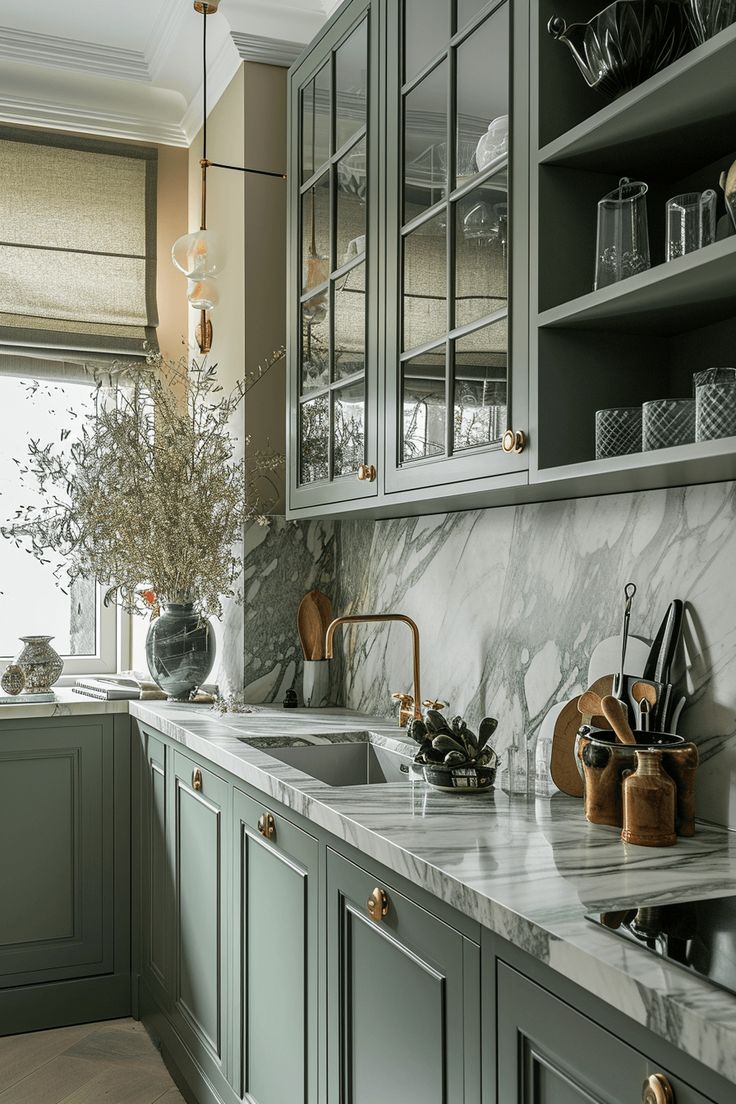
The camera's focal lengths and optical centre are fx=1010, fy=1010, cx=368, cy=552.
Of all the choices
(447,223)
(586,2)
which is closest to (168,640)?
(447,223)

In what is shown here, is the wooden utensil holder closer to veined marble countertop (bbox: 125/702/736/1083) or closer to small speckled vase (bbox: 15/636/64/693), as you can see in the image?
veined marble countertop (bbox: 125/702/736/1083)

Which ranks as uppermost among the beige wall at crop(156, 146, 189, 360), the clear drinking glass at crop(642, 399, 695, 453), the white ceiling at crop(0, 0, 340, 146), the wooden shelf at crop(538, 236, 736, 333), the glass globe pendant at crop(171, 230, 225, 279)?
the white ceiling at crop(0, 0, 340, 146)

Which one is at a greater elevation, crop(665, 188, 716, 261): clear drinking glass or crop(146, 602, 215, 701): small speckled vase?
crop(665, 188, 716, 261): clear drinking glass

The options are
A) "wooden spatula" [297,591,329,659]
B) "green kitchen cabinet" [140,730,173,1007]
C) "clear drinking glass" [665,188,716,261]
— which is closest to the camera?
"clear drinking glass" [665,188,716,261]

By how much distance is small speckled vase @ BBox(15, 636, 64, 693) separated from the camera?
10.5 feet

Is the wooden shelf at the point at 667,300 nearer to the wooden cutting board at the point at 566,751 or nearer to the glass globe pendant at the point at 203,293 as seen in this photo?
the wooden cutting board at the point at 566,751

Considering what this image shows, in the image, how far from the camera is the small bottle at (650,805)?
4.55 ft

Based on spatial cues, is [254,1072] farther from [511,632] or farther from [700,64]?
[700,64]

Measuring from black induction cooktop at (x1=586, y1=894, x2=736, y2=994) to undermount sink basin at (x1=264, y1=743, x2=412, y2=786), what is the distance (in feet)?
4.33

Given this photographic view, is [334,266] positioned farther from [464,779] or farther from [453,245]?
[464,779]

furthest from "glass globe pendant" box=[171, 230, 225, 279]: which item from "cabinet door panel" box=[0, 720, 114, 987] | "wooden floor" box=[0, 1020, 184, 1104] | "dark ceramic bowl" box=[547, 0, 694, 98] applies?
"wooden floor" box=[0, 1020, 184, 1104]

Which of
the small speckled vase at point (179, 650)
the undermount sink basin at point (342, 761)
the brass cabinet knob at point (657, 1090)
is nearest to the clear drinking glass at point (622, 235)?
the brass cabinet knob at point (657, 1090)

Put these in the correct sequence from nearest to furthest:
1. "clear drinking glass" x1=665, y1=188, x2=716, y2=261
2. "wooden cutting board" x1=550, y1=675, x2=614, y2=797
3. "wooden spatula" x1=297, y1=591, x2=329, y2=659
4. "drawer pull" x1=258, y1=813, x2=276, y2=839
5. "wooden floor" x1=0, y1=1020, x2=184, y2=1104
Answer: "clear drinking glass" x1=665, y1=188, x2=716, y2=261
"wooden cutting board" x1=550, y1=675, x2=614, y2=797
"drawer pull" x1=258, y1=813, x2=276, y2=839
"wooden floor" x1=0, y1=1020, x2=184, y2=1104
"wooden spatula" x1=297, y1=591, x2=329, y2=659

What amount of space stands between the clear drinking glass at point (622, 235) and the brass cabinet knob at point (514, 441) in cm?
26
